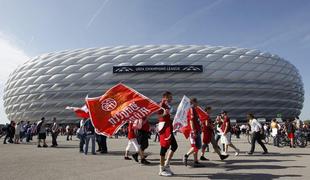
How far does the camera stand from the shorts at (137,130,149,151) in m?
8.99

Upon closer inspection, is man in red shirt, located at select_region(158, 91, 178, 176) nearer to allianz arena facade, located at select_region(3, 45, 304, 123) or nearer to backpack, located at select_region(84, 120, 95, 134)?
backpack, located at select_region(84, 120, 95, 134)

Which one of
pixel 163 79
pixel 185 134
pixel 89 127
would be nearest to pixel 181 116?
pixel 185 134

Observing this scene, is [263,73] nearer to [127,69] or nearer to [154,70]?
[154,70]

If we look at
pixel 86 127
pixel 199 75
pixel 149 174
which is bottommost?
pixel 149 174

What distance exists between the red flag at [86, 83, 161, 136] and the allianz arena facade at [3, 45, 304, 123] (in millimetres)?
51958

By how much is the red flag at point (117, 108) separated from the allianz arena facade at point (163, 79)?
52.0 m

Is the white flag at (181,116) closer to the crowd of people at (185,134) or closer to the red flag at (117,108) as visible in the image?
the crowd of people at (185,134)

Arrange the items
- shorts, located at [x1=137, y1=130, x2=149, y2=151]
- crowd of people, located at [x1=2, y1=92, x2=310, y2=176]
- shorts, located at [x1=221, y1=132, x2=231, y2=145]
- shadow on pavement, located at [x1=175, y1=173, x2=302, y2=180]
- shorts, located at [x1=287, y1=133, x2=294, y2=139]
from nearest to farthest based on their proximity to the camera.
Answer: shadow on pavement, located at [x1=175, y1=173, x2=302, y2=180] < crowd of people, located at [x1=2, y1=92, x2=310, y2=176] < shorts, located at [x1=137, y1=130, x2=149, y2=151] < shorts, located at [x1=221, y1=132, x2=231, y2=145] < shorts, located at [x1=287, y1=133, x2=294, y2=139]

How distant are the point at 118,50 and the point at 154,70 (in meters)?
9.77

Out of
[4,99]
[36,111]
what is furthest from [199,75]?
[4,99]

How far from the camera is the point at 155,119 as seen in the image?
6041 centimetres

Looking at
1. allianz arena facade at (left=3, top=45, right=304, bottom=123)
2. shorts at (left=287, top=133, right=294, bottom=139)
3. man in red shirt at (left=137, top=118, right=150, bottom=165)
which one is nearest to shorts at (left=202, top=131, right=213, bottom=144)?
man in red shirt at (left=137, top=118, right=150, bottom=165)

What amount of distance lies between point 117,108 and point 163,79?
5275cm

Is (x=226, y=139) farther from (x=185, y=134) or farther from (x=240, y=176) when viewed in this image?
(x=240, y=176)
